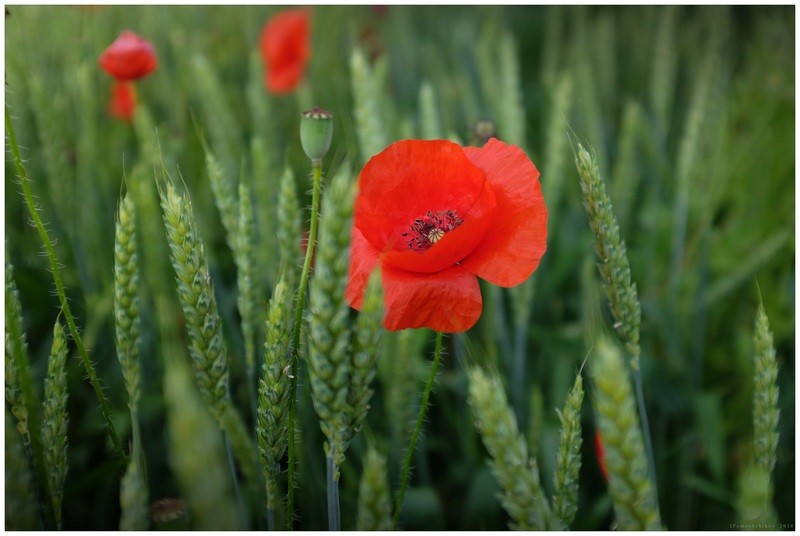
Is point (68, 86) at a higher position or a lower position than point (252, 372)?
higher

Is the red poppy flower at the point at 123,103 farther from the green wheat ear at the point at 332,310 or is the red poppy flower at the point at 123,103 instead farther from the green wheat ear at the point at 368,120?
the green wheat ear at the point at 332,310

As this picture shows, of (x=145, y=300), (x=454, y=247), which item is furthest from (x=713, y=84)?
(x=145, y=300)

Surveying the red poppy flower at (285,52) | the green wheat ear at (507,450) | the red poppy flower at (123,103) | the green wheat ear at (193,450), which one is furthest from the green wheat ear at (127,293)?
the red poppy flower at (285,52)

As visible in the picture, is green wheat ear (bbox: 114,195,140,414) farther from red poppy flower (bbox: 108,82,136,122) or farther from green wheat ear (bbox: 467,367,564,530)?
red poppy flower (bbox: 108,82,136,122)

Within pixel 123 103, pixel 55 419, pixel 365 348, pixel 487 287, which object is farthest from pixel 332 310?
pixel 123 103

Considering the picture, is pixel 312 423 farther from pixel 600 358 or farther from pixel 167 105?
pixel 167 105

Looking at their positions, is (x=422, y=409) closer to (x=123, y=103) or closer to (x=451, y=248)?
(x=451, y=248)
